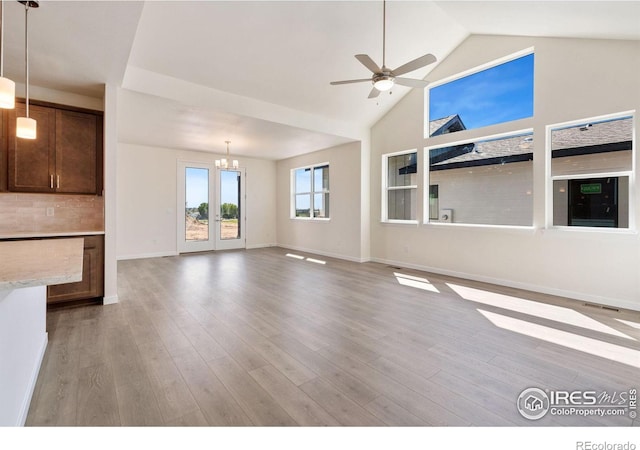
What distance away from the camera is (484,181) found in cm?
518

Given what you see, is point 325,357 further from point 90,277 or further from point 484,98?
point 484,98

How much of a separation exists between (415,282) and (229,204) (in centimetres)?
576

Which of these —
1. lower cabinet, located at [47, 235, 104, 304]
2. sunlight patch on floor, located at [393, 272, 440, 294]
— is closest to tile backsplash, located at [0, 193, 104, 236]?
lower cabinet, located at [47, 235, 104, 304]

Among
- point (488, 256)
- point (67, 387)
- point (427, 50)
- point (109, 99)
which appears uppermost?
point (427, 50)

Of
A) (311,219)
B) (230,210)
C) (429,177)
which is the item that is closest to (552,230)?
(429,177)

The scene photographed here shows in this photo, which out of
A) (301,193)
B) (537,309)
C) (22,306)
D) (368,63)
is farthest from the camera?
(301,193)

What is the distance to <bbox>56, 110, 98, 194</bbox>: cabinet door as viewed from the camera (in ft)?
12.2

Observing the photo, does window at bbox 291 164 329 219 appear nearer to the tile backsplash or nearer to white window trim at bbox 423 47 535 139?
white window trim at bbox 423 47 535 139

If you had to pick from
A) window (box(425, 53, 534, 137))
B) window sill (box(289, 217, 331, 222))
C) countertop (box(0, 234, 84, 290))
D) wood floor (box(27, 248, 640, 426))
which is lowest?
wood floor (box(27, 248, 640, 426))

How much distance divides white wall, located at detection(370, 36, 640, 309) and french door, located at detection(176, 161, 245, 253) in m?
5.24
